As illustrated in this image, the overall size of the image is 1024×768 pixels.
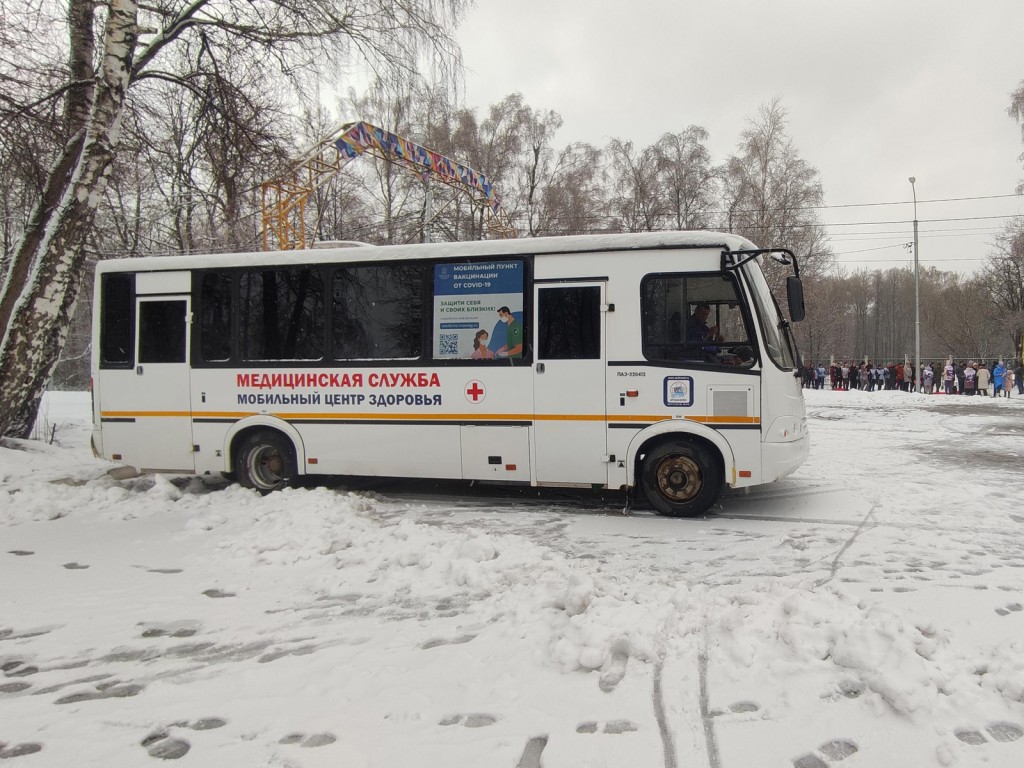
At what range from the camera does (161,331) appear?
333 inches

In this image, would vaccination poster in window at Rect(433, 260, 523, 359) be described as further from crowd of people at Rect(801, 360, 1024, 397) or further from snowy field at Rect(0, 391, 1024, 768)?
crowd of people at Rect(801, 360, 1024, 397)

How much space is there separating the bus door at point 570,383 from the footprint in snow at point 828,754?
4.60 m

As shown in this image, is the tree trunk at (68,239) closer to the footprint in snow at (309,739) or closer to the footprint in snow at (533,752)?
the footprint in snow at (309,739)

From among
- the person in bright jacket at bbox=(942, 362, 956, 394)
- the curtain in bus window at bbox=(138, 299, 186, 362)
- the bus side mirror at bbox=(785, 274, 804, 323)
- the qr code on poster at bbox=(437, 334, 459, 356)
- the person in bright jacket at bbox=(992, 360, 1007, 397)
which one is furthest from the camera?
the person in bright jacket at bbox=(942, 362, 956, 394)

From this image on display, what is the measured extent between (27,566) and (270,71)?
27.9ft

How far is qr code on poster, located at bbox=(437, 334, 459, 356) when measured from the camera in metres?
7.78

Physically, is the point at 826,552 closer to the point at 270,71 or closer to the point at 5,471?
the point at 5,471

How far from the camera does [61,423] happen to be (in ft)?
48.8

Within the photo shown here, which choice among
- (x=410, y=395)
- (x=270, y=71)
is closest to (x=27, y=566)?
(x=410, y=395)

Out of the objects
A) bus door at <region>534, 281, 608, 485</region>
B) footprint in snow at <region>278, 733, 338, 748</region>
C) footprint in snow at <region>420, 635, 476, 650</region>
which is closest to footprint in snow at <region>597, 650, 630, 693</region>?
footprint in snow at <region>420, 635, 476, 650</region>

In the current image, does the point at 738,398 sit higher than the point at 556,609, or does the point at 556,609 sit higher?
the point at 738,398

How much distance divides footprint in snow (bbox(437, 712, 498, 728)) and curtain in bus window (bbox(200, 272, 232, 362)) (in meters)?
6.47

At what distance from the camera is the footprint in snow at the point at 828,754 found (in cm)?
267

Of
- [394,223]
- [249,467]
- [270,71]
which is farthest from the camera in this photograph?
[394,223]
